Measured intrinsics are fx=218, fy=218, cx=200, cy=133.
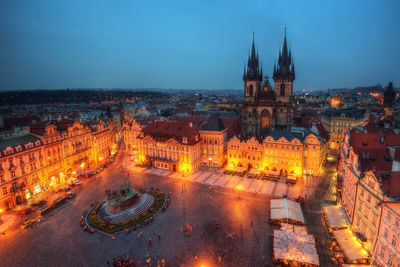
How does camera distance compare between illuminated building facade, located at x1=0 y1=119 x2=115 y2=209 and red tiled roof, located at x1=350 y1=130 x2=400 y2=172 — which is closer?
red tiled roof, located at x1=350 y1=130 x2=400 y2=172

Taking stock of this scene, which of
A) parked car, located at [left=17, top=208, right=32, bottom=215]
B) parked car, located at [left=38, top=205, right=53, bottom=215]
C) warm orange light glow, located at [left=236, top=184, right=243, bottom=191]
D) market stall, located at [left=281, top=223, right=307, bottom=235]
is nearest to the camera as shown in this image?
market stall, located at [left=281, top=223, right=307, bottom=235]

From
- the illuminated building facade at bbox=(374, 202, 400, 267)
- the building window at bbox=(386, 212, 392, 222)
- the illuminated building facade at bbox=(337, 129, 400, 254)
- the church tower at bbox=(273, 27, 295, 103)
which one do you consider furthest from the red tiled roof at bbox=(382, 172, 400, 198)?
the church tower at bbox=(273, 27, 295, 103)

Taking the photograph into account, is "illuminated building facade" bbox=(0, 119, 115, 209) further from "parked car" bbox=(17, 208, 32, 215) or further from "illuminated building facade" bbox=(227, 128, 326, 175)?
"illuminated building facade" bbox=(227, 128, 326, 175)

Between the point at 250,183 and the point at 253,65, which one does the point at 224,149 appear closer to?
the point at 250,183

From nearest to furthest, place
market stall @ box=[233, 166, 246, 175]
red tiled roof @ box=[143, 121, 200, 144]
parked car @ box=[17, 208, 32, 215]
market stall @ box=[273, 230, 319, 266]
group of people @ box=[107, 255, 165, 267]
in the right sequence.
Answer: market stall @ box=[273, 230, 319, 266] < group of people @ box=[107, 255, 165, 267] < parked car @ box=[17, 208, 32, 215] < market stall @ box=[233, 166, 246, 175] < red tiled roof @ box=[143, 121, 200, 144]

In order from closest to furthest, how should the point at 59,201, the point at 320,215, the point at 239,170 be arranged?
the point at 320,215 < the point at 59,201 < the point at 239,170

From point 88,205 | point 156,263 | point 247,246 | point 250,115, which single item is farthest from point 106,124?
point 247,246

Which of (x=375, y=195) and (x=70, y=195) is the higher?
(x=375, y=195)

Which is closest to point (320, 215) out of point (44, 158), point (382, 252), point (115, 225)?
point (382, 252)
